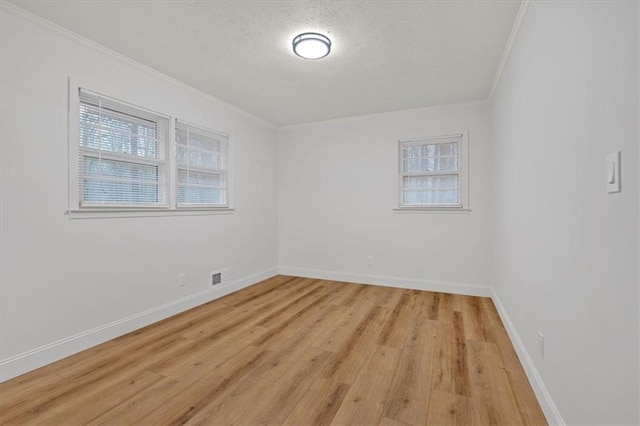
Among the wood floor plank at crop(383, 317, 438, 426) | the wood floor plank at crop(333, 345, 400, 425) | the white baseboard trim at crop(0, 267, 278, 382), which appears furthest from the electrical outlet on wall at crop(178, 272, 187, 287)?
the wood floor plank at crop(383, 317, 438, 426)

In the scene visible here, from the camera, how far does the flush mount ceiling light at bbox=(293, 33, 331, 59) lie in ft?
7.72

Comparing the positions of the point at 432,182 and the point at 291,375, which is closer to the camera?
the point at 291,375

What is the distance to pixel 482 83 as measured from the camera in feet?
10.9

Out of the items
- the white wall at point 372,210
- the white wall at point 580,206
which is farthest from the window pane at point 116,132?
the white wall at point 580,206

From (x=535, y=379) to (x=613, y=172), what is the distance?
57.8 inches

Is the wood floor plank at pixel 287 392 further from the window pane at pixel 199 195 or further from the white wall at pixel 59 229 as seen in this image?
the window pane at pixel 199 195

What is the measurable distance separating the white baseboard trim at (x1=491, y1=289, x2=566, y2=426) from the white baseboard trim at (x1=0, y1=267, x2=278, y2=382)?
316cm

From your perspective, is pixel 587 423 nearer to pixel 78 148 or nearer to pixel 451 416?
pixel 451 416

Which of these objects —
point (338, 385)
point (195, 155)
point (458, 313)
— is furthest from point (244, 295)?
point (458, 313)

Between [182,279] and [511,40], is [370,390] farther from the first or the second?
[511,40]

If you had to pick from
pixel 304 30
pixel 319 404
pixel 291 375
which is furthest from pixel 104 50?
pixel 319 404

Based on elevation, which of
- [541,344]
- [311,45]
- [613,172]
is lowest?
[541,344]

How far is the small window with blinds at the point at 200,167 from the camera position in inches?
133

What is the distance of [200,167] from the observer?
3.62 metres
